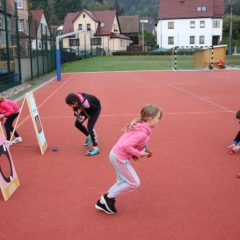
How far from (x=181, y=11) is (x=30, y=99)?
7656 cm

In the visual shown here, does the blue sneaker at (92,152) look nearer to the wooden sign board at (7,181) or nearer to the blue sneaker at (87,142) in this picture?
the blue sneaker at (87,142)

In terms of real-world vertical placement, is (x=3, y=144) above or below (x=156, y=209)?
above

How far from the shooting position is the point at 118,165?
4.18 meters

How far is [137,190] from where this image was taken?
16.9 ft

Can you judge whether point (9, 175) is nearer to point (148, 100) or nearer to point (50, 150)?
point (50, 150)

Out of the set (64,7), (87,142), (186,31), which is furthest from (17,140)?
(64,7)

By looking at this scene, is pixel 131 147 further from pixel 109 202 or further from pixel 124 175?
pixel 109 202

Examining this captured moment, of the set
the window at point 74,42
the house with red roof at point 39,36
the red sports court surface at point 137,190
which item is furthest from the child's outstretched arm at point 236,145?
the window at point 74,42

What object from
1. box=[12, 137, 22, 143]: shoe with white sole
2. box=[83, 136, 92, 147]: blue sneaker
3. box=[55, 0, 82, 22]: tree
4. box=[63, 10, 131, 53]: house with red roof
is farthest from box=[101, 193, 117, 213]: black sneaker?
box=[55, 0, 82, 22]: tree

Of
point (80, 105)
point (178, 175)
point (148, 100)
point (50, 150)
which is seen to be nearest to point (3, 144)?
point (80, 105)

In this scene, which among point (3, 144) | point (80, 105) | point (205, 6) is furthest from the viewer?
point (205, 6)

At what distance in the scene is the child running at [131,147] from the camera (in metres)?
4.00

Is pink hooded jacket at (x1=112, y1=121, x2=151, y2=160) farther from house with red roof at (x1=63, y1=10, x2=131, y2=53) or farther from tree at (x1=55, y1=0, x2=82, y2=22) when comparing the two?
tree at (x1=55, y1=0, x2=82, y2=22)

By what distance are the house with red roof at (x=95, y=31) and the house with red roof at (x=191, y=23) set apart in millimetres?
10132
